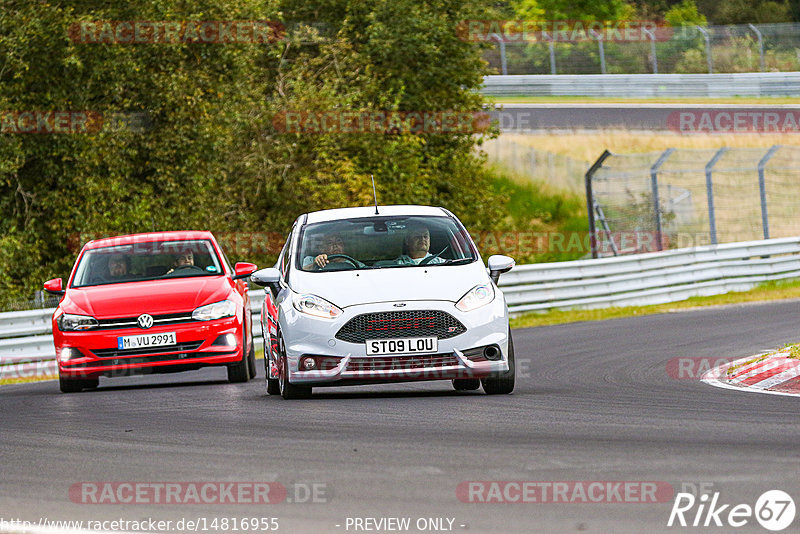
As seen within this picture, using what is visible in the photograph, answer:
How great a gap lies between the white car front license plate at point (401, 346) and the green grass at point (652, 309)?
1203 cm

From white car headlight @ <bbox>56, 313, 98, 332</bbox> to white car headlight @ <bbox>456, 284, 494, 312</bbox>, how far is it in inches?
176

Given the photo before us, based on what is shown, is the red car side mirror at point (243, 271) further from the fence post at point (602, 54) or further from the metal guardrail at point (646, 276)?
the fence post at point (602, 54)

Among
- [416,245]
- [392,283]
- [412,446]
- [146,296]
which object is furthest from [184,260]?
[412,446]

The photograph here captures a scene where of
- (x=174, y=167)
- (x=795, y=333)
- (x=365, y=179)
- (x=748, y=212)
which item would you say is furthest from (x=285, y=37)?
(x=795, y=333)

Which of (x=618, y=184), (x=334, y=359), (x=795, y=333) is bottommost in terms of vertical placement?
(x=618, y=184)

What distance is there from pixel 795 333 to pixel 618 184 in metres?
26.6

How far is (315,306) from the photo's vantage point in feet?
36.3

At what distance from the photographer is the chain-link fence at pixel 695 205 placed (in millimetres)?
30128

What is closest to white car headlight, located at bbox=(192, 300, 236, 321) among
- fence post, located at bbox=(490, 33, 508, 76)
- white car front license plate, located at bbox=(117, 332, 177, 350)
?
white car front license plate, located at bbox=(117, 332, 177, 350)

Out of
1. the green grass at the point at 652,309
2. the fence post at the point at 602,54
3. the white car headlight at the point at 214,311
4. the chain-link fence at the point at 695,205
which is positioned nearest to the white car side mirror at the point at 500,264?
the white car headlight at the point at 214,311

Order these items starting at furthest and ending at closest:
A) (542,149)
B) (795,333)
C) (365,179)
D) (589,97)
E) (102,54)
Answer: (589,97) → (542,149) → (365,179) → (102,54) → (795,333)

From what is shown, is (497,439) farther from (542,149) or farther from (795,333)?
(542,149)

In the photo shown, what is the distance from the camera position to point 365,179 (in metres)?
33.0

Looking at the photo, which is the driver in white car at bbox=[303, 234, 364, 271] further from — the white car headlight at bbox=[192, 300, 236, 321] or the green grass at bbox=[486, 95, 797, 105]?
the green grass at bbox=[486, 95, 797, 105]
